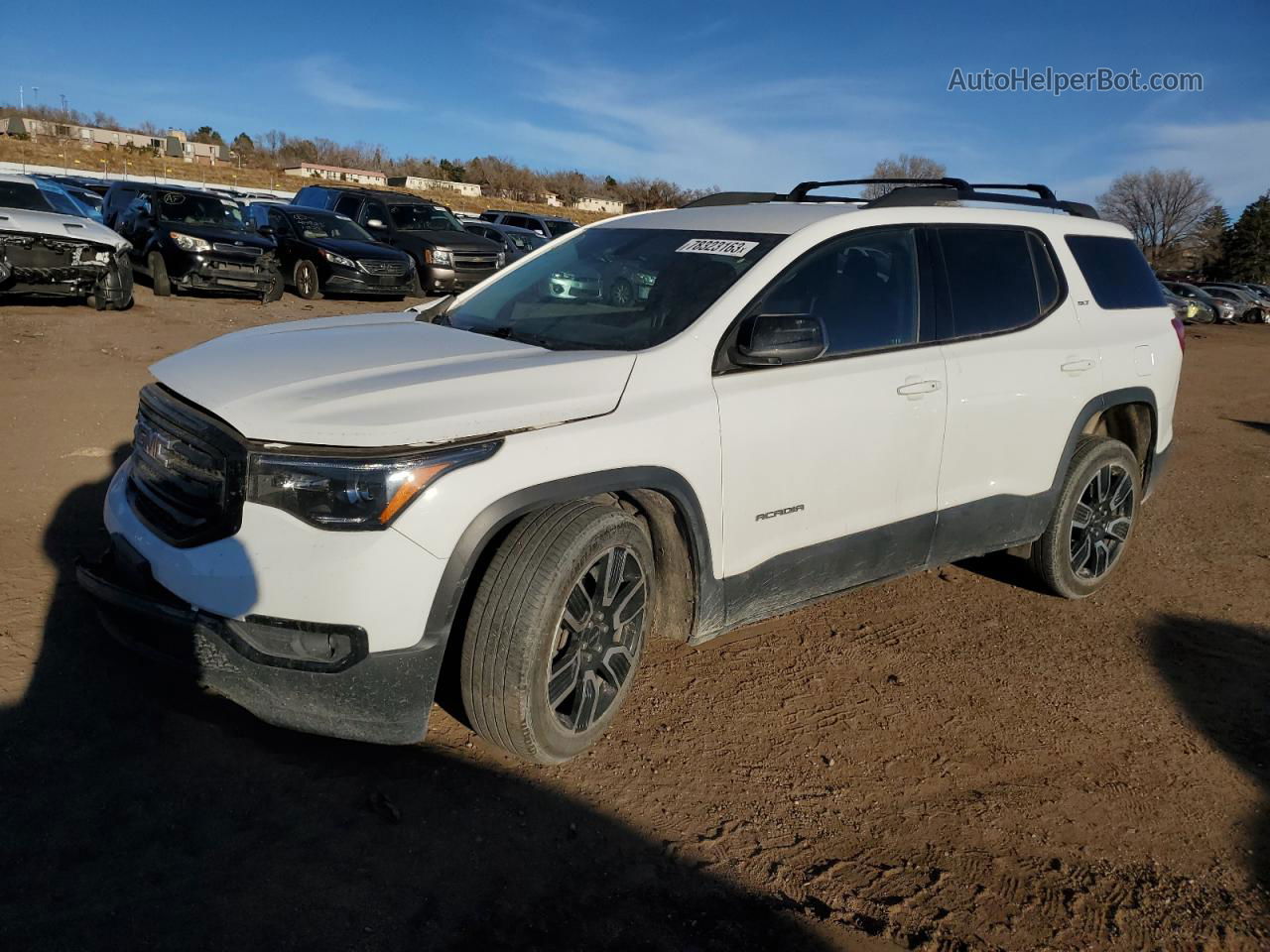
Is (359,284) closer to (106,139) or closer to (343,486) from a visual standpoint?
(343,486)

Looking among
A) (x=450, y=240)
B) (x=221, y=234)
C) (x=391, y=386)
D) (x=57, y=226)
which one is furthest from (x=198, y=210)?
(x=391, y=386)

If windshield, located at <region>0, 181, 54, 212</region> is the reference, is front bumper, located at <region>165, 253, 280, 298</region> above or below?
below

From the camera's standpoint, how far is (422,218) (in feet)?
61.0

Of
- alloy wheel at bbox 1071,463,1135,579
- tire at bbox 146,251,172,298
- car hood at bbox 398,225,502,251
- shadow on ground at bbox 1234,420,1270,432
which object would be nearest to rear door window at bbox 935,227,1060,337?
alloy wheel at bbox 1071,463,1135,579

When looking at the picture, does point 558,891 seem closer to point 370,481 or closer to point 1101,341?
point 370,481

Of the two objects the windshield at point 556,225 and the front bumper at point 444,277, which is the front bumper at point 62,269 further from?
the windshield at point 556,225

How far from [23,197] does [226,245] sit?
2.70 meters

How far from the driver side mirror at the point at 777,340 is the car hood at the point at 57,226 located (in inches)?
415

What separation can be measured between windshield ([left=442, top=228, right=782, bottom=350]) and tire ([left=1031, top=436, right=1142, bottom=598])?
86.2 inches

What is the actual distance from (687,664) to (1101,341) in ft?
8.58

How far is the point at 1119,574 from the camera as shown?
5.68 metres

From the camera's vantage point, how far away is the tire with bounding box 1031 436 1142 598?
4.88 meters

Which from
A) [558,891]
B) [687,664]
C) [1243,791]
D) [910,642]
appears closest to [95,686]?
[558,891]

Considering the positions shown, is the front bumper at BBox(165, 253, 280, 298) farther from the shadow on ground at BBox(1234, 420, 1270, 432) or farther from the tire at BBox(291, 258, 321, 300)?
the shadow on ground at BBox(1234, 420, 1270, 432)
